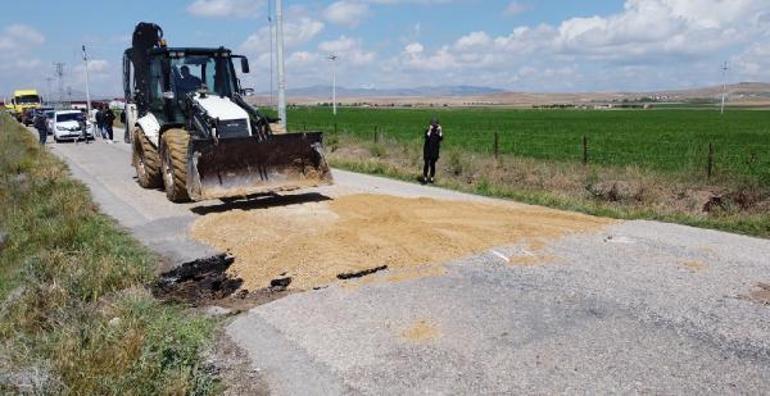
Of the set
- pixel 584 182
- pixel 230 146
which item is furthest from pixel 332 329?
pixel 584 182

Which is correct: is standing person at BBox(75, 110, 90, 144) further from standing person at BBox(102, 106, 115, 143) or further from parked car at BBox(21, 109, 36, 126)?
parked car at BBox(21, 109, 36, 126)

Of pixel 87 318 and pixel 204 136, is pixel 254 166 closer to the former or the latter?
pixel 204 136

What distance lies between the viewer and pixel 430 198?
13.2 meters

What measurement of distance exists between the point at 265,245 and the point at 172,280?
1.50m

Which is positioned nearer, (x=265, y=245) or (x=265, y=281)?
(x=265, y=281)

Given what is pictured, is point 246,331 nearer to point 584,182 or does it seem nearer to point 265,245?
point 265,245

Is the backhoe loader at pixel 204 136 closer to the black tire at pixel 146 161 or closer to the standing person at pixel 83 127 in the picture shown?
the black tire at pixel 146 161

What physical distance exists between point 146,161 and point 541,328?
11.6m

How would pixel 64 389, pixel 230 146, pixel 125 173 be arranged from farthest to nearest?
1. pixel 125 173
2. pixel 230 146
3. pixel 64 389

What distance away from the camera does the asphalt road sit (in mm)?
5109

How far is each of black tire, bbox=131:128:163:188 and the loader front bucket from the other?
3.52 meters

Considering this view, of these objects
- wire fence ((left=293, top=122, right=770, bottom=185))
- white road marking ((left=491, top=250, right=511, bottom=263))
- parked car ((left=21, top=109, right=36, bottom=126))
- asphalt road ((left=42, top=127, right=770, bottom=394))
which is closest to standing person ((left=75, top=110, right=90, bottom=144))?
wire fence ((left=293, top=122, right=770, bottom=185))

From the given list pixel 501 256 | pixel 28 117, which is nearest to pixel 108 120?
pixel 28 117

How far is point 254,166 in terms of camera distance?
1252 centimetres
